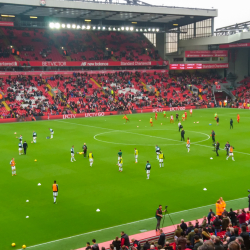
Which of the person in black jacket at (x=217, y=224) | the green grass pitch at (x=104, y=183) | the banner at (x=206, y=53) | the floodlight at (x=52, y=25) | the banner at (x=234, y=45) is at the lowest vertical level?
the green grass pitch at (x=104, y=183)

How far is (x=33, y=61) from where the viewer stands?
74.6 metres

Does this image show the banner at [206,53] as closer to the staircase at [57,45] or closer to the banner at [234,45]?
the banner at [234,45]

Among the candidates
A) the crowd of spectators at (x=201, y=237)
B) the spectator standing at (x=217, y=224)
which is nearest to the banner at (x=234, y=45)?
the crowd of spectators at (x=201, y=237)

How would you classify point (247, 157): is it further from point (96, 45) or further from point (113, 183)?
point (96, 45)

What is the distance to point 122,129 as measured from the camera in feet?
161

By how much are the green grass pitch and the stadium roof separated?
30947 mm

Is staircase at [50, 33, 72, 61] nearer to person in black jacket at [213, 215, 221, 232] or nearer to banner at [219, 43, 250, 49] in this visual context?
banner at [219, 43, 250, 49]

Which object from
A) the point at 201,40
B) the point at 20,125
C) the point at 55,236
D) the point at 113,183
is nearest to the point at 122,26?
the point at 201,40

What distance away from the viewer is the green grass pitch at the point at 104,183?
58.9 ft

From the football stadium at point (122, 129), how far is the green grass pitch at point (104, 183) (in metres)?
0.11

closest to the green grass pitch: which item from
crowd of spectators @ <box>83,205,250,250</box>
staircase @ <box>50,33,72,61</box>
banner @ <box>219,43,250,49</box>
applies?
crowd of spectators @ <box>83,205,250,250</box>

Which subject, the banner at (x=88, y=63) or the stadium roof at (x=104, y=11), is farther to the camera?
the banner at (x=88, y=63)

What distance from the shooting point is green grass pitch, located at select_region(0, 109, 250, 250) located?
1795 cm

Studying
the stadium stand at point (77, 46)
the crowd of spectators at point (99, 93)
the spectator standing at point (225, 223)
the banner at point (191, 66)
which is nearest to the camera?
the spectator standing at point (225, 223)
